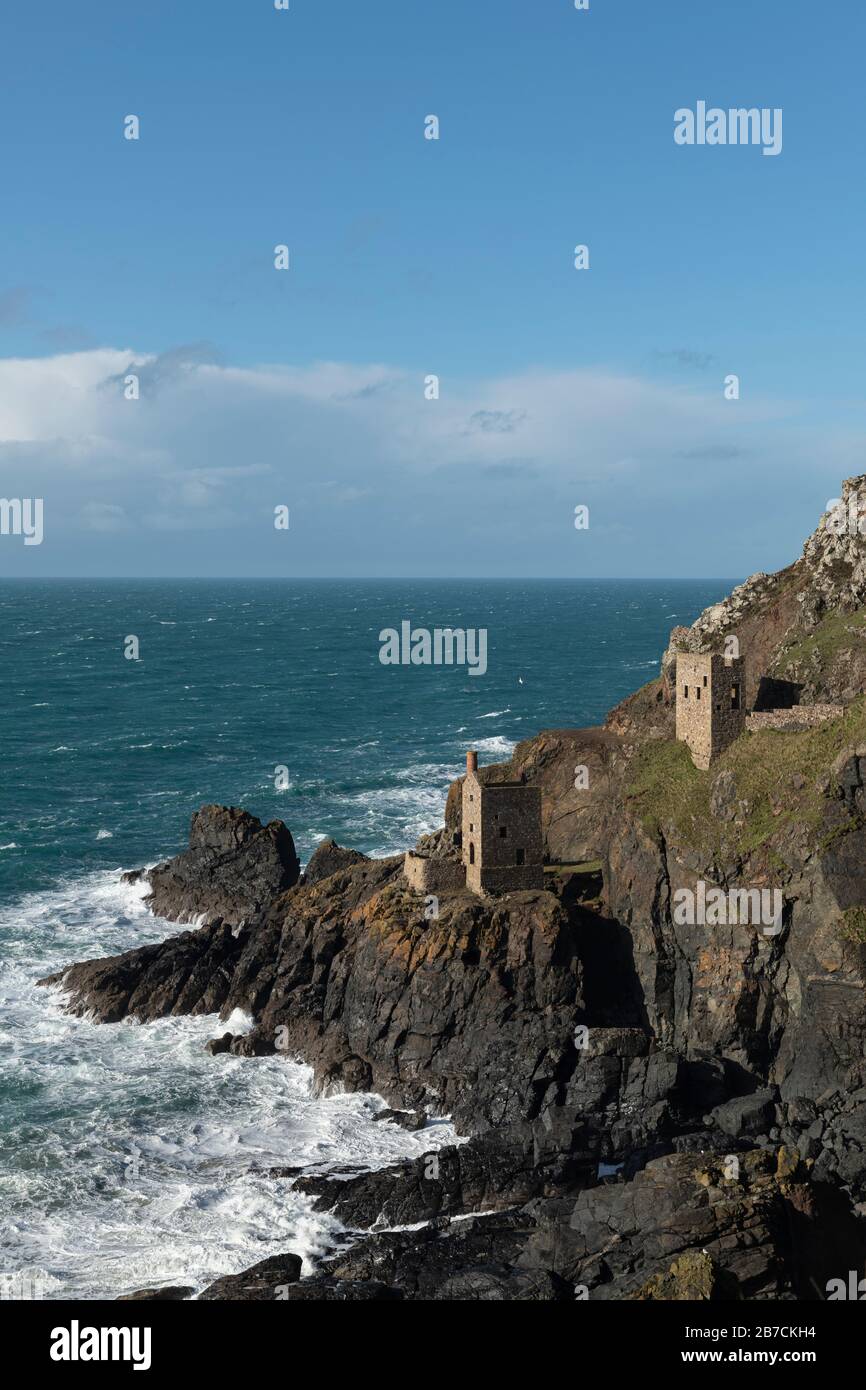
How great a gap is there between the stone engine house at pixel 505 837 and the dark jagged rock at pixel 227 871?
21.2 m

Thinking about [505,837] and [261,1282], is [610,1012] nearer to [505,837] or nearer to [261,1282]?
[505,837]

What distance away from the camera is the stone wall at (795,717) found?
227 ft

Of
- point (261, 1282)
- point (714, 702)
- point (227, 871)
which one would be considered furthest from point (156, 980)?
point (714, 702)

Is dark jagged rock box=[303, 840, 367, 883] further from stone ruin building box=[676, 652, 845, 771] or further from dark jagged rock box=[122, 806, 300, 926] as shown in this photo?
stone ruin building box=[676, 652, 845, 771]

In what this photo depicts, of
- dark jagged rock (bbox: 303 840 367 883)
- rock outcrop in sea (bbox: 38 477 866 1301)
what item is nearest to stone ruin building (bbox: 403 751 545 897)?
rock outcrop in sea (bbox: 38 477 866 1301)

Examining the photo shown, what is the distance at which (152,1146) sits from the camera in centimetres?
5803

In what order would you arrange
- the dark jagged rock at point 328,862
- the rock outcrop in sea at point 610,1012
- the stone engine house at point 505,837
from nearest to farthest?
the rock outcrop in sea at point 610,1012
the stone engine house at point 505,837
the dark jagged rock at point 328,862

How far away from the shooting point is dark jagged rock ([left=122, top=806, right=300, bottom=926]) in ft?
280

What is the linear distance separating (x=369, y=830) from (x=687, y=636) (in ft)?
93.7

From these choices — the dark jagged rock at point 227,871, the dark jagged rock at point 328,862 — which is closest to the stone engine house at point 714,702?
the dark jagged rock at point 328,862

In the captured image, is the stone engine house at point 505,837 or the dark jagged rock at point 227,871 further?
the dark jagged rock at point 227,871

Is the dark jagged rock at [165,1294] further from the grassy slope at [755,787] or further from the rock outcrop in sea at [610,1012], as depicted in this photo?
the grassy slope at [755,787]

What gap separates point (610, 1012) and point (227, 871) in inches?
1235
